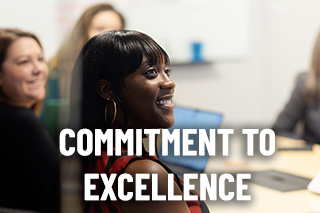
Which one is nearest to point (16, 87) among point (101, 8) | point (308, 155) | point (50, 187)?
point (50, 187)

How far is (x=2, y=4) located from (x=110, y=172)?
1.41 feet

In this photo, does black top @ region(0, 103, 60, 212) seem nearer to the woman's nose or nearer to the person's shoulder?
the person's shoulder

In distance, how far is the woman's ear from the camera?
68cm

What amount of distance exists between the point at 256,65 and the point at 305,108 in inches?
39.1

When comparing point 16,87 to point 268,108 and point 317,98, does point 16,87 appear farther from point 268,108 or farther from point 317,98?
point 268,108

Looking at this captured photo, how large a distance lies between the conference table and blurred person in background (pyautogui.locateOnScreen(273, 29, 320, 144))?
54 cm

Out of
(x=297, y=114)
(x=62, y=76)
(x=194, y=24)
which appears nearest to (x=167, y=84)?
(x=62, y=76)

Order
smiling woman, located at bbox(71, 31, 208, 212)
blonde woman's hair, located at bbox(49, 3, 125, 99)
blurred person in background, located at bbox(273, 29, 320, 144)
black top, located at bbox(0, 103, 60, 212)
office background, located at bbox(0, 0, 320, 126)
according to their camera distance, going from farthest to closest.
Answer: office background, located at bbox(0, 0, 320, 126) < blurred person in background, located at bbox(273, 29, 320, 144) < black top, located at bbox(0, 103, 60, 212) < blonde woman's hair, located at bbox(49, 3, 125, 99) < smiling woman, located at bbox(71, 31, 208, 212)

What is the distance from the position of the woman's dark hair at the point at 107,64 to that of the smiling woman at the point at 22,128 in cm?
47

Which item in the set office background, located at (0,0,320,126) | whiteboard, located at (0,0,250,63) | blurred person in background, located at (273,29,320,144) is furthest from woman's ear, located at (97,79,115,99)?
office background, located at (0,0,320,126)

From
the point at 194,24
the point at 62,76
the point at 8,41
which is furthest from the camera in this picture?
the point at 194,24

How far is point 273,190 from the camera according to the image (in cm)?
121

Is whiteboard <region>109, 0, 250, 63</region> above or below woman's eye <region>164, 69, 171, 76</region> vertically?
above

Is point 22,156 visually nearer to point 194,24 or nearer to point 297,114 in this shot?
point 297,114
